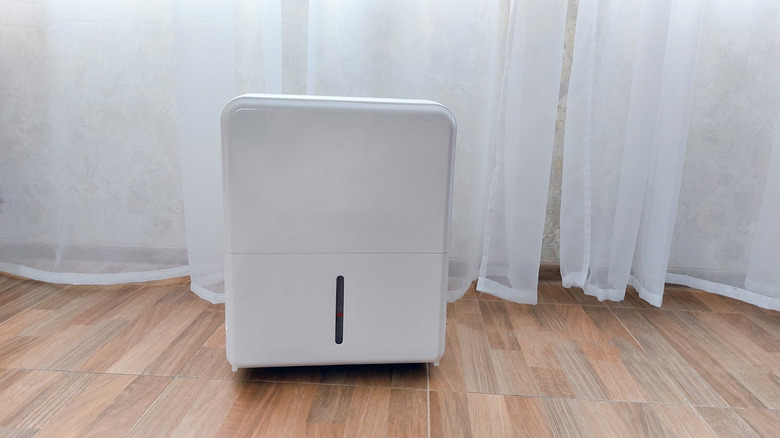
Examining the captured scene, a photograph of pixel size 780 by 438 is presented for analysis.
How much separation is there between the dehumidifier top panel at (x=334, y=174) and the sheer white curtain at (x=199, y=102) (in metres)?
0.46

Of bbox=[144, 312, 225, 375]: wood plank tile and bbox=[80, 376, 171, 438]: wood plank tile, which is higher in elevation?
bbox=[80, 376, 171, 438]: wood plank tile

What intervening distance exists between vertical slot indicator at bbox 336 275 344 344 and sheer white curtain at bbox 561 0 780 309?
74 cm

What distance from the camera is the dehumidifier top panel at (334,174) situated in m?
0.90

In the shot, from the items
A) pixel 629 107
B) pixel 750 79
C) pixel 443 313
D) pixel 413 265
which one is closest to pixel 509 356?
pixel 443 313

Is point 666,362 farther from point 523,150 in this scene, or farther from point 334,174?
point 334,174

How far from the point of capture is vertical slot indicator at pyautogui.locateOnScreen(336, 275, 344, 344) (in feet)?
3.22

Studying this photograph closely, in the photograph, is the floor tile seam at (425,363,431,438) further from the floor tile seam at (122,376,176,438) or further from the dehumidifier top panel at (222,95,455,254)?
the floor tile seam at (122,376,176,438)

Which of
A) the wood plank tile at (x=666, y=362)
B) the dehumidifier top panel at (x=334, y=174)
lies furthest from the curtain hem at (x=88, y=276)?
the wood plank tile at (x=666, y=362)

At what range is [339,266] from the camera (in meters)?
0.97

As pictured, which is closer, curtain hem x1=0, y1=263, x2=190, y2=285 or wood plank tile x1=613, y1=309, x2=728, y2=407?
wood plank tile x1=613, y1=309, x2=728, y2=407

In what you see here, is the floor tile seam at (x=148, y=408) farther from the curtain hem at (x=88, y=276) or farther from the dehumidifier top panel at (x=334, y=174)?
the curtain hem at (x=88, y=276)

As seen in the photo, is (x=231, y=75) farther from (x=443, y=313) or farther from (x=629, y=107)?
(x=629, y=107)

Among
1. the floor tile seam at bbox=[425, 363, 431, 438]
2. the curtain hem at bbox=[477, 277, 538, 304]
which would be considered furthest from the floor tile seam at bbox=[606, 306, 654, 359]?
the floor tile seam at bbox=[425, 363, 431, 438]

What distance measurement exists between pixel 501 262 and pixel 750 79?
793mm
